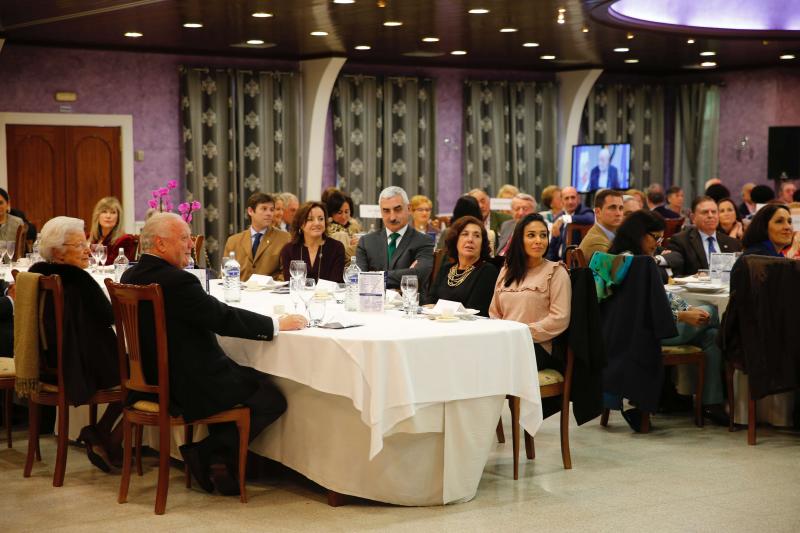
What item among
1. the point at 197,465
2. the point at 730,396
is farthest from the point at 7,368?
the point at 730,396

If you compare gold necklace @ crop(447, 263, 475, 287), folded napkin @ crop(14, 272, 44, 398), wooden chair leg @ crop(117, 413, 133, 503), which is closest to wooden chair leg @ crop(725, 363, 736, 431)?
gold necklace @ crop(447, 263, 475, 287)

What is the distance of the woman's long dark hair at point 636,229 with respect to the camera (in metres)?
6.02

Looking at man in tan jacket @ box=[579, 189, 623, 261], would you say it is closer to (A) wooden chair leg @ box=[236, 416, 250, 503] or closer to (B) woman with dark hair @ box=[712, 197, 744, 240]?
(B) woman with dark hair @ box=[712, 197, 744, 240]

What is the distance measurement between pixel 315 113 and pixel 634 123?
5.00m

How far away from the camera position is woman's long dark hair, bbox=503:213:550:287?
534cm

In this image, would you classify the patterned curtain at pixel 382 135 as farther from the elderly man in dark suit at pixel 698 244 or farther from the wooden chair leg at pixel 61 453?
the wooden chair leg at pixel 61 453

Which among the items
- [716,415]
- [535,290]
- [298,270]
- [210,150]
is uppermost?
[210,150]

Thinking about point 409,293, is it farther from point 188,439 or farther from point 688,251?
point 688,251

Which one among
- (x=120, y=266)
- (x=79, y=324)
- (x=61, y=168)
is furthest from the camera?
(x=61, y=168)

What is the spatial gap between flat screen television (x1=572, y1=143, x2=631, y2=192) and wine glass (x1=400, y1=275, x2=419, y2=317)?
959cm

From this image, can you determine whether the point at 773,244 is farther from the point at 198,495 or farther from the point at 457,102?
the point at 457,102

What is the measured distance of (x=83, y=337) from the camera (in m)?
4.88

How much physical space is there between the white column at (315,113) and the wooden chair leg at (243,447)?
8.26 m


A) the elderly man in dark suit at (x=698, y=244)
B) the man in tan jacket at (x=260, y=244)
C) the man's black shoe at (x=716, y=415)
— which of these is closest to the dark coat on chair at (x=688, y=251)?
the elderly man in dark suit at (x=698, y=244)
